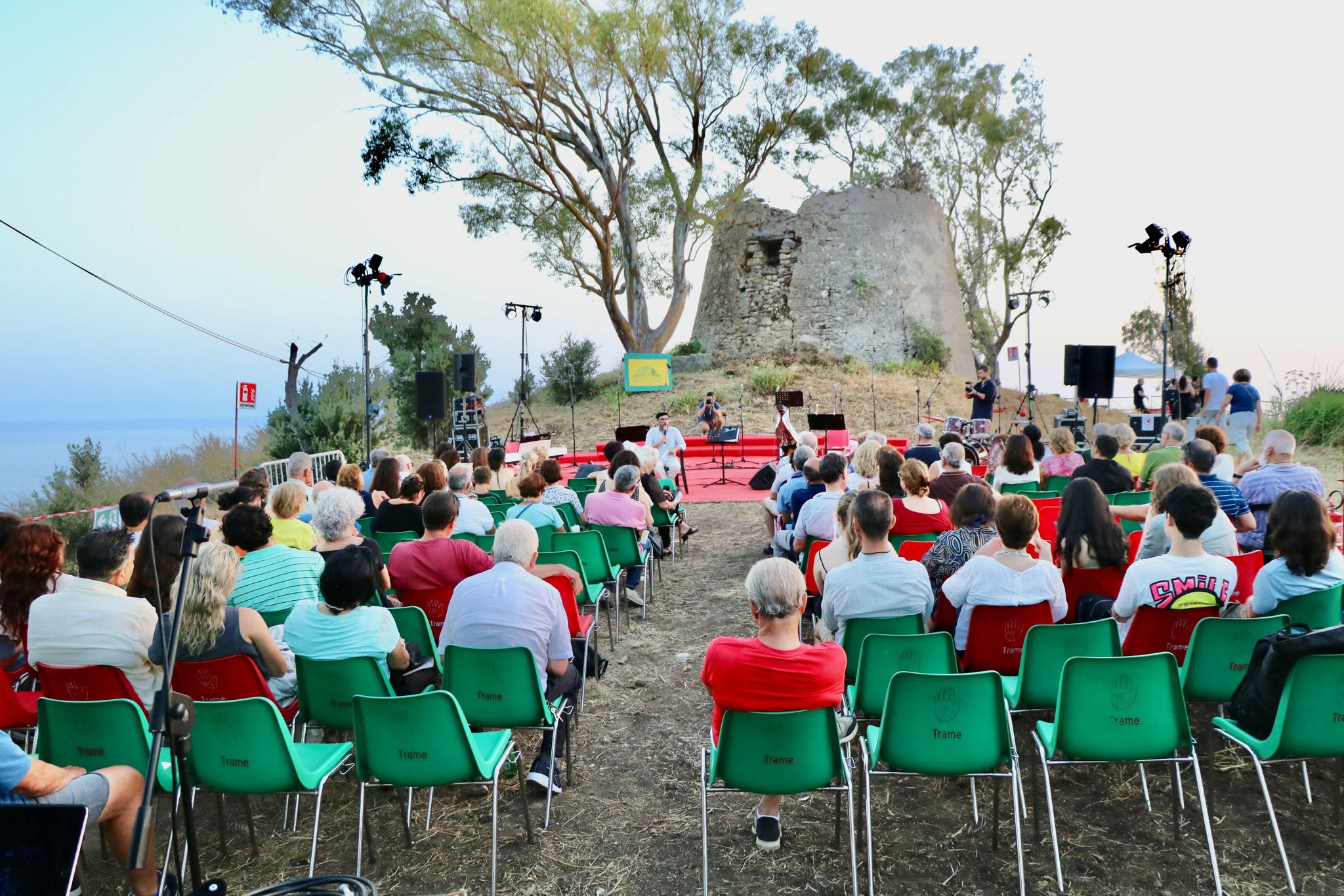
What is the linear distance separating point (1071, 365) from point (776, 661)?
13.7 meters

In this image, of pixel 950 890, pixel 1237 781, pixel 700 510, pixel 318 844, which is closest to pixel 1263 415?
pixel 700 510

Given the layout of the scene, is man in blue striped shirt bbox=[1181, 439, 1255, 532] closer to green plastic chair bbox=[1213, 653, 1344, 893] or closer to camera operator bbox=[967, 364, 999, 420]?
green plastic chair bbox=[1213, 653, 1344, 893]

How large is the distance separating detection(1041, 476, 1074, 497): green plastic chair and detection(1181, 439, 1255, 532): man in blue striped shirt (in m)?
1.48

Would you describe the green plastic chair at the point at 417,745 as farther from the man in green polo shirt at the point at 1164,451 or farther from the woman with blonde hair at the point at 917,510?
the man in green polo shirt at the point at 1164,451

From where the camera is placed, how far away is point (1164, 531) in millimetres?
4008

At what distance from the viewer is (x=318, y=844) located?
10.5 ft

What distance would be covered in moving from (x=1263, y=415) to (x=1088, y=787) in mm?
14880

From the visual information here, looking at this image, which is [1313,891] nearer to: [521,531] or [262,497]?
[521,531]

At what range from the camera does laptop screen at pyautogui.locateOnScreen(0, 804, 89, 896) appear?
1882 mm

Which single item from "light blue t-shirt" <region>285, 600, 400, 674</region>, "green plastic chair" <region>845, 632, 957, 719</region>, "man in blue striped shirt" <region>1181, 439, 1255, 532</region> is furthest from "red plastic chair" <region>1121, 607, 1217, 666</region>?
"light blue t-shirt" <region>285, 600, 400, 674</region>

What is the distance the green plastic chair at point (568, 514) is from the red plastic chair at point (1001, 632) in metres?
3.47

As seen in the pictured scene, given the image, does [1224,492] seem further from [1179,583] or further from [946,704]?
[946,704]

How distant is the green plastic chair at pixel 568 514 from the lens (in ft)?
21.2

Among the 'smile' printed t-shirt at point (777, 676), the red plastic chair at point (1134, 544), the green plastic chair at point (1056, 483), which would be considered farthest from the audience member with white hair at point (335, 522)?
the green plastic chair at point (1056, 483)
